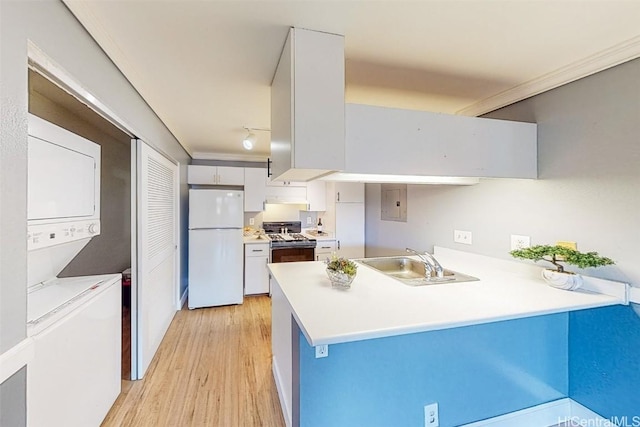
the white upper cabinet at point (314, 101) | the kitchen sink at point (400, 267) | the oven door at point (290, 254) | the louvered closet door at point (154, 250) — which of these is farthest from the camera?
the oven door at point (290, 254)

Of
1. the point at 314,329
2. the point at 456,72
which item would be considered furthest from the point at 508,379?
the point at 456,72

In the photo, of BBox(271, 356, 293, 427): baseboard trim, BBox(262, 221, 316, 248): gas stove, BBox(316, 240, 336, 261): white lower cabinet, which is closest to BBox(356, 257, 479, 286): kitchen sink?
BBox(271, 356, 293, 427): baseboard trim

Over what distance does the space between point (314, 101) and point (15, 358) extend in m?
1.48

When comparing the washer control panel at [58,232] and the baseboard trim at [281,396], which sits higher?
the washer control panel at [58,232]

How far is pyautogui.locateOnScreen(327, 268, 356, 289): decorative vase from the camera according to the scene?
1646 millimetres

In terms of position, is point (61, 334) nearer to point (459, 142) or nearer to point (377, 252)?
point (459, 142)

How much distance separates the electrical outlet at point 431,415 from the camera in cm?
153

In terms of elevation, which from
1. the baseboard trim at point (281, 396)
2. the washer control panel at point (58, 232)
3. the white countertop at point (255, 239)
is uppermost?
the washer control panel at point (58, 232)

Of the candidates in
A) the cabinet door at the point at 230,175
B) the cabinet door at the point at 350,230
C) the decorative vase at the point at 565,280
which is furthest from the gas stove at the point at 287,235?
the decorative vase at the point at 565,280

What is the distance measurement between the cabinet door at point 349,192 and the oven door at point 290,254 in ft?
2.99

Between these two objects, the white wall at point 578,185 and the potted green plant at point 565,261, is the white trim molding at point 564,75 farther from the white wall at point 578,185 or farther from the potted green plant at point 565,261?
the potted green plant at point 565,261

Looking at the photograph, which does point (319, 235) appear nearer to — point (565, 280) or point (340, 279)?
point (340, 279)

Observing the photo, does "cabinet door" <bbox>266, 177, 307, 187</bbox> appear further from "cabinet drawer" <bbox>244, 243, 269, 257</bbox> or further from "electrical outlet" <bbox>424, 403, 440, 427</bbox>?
"electrical outlet" <bbox>424, 403, 440, 427</bbox>

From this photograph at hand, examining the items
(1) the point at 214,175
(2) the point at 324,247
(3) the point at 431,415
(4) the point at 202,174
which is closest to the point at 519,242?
(3) the point at 431,415
